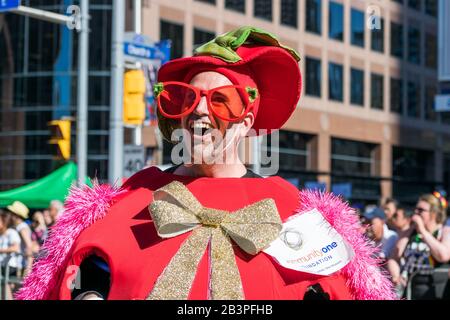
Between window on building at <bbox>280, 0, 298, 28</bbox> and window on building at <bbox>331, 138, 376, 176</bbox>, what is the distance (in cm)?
595

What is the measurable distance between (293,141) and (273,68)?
111 feet

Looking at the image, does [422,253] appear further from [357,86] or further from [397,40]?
[397,40]

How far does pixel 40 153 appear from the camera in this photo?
3172cm

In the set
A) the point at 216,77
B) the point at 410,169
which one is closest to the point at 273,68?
the point at 216,77

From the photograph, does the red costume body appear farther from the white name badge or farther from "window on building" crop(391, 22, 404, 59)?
"window on building" crop(391, 22, 404, 59)

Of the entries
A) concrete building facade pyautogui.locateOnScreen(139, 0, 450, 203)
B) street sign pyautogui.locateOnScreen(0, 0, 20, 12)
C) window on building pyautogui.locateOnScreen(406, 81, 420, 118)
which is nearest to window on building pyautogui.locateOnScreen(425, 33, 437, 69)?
concrete building facade pyautogui.locateOnScreen(139, 0, 450, 203)

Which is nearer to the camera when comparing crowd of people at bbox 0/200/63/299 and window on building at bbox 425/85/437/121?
crowd of people at bbox 0/200/63/299

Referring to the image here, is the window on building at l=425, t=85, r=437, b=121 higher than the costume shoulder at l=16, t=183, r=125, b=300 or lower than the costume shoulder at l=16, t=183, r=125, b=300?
higher

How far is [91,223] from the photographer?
3203 millimetres

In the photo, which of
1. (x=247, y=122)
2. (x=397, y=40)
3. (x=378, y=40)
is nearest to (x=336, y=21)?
(x=378, y=40)

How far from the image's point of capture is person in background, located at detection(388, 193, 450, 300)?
334 inches

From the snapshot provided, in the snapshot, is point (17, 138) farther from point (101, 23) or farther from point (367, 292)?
point (367, 292)

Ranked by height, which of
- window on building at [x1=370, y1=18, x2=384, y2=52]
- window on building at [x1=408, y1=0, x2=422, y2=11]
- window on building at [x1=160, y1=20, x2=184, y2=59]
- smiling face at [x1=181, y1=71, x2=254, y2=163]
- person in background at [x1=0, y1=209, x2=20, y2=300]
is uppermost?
window on building at [x1=408, y1=0, x2=422, y2=11]

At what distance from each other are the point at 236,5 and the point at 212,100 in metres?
31.0
